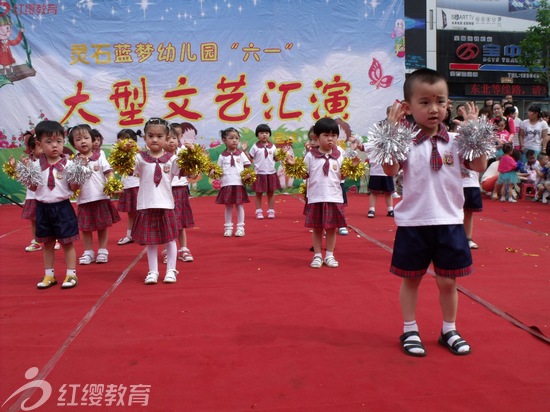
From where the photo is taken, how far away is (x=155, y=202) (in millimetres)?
4336

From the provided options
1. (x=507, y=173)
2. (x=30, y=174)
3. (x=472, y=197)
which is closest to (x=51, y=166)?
(x=30, y=174)

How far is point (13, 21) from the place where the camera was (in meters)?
10.7

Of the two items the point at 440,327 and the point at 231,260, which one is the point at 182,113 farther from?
the point at 440,327

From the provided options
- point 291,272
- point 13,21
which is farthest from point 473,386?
point 13,21

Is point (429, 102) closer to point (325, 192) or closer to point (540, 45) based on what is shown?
point (325, 192)

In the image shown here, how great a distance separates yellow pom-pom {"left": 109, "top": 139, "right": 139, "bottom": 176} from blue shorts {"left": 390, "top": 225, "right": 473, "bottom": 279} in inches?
99.1

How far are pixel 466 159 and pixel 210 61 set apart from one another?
928 cm

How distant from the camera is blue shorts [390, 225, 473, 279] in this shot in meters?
2.73

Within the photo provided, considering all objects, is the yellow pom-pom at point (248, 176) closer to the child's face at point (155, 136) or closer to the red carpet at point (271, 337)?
the red carpet at point (271, 337)

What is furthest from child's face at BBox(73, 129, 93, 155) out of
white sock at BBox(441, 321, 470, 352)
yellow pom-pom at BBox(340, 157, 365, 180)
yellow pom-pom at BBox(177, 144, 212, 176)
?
white sock at BBox(441, 321, 470, 352)

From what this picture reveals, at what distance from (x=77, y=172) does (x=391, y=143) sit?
2.67 m

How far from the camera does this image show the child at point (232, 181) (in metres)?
6.71

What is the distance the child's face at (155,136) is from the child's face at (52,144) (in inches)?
28.1

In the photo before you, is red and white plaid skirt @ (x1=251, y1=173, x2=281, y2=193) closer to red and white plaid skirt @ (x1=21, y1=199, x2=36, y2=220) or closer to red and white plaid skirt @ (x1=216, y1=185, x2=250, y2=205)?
red and white plaid skirt @ (x1=216, y1=185, x2=250, y2=205)
